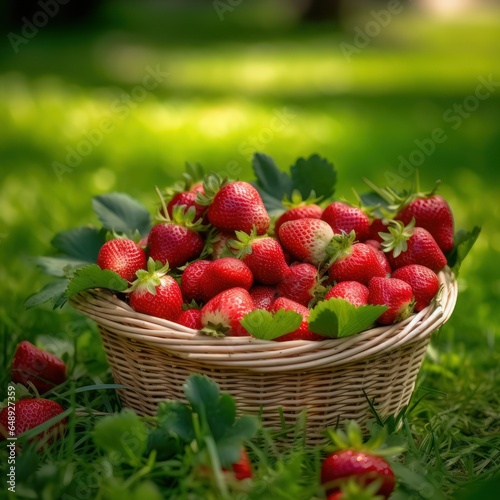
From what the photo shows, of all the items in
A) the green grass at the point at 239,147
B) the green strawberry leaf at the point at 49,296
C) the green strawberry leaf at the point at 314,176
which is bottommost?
the green grass at the point at 239,147

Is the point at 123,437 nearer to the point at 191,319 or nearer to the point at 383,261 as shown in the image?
the point at 191,319

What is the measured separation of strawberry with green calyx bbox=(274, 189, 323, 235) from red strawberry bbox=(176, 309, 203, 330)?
35 centimetres

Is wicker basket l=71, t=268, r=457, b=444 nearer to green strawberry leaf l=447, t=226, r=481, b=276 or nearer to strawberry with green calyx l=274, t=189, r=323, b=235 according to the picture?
green strawberry leaf l=447, t=226, r=481, b=276

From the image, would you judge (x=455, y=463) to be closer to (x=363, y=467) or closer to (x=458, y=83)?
(x=363, y=467)

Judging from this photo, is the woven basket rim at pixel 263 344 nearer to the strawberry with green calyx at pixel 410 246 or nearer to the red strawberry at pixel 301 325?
the red strawberry at pixel 301 325

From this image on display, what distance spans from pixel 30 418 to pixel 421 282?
870 mm

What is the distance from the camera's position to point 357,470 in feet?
4.73

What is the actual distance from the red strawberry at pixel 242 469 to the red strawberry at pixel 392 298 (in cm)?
42

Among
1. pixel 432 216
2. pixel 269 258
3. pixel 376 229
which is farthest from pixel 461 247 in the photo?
pixel 269 258

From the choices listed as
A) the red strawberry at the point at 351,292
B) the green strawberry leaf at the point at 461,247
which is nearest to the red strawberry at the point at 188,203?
the red strawberry at the point at 351,292

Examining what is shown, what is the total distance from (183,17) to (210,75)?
9.17m

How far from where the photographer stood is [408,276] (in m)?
1.81

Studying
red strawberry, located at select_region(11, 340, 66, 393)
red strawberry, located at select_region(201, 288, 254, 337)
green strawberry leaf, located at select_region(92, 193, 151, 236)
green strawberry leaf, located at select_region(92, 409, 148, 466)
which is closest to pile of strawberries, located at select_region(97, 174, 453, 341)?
red strawberry, located at select_region(201, 288, 254, 337)

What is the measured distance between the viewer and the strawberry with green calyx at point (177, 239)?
6.13ft
